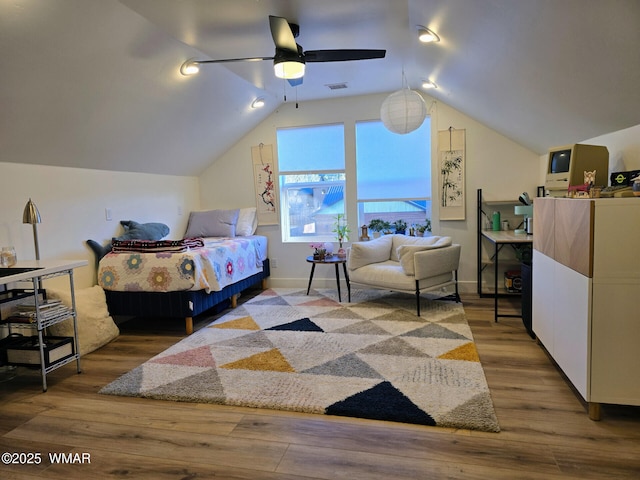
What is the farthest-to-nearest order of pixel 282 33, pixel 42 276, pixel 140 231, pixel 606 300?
pixel 140 231, pixel 42 276, pixel 282 33, pixel 606 300

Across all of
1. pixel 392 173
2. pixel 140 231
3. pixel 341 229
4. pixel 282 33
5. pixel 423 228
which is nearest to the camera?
pixel 282 33

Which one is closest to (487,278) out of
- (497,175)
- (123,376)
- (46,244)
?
(497,175)

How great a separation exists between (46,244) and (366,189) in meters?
3.50

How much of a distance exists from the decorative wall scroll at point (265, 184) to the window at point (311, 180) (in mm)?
118

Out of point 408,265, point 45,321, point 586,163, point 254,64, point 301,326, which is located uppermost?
point 254,64

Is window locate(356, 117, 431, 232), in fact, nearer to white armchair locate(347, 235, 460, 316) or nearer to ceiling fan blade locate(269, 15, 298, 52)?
white armchair locate(347, 235, 460, 316)

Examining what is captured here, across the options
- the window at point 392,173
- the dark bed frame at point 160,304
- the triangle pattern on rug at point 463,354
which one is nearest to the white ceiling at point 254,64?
the window at point 392,173

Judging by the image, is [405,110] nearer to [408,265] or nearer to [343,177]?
[408,265]

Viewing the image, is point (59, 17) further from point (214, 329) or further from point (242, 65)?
point (214, 329)

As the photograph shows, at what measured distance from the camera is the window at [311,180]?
536 centimetres

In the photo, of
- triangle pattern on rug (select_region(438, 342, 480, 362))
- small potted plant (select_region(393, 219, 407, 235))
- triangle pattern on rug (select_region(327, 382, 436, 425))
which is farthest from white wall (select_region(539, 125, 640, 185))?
Result: small potted plant (select_region(393, 219, 407, 235))

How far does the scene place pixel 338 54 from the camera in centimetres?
288

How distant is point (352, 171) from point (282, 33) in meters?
2.86

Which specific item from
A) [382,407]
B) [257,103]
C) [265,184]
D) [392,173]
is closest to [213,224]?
[265,184]
